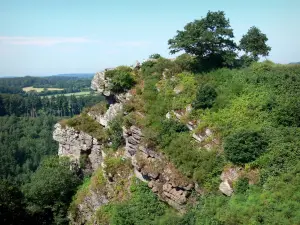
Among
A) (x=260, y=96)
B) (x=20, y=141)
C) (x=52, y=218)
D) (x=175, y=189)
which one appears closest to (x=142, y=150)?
(x=175, y=189)

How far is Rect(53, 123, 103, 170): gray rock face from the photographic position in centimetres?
3594

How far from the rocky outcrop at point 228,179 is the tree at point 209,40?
549 inches

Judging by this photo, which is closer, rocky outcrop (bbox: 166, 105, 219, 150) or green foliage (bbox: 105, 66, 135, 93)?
rocky outcrop (bbox: 166, 105, 219, 150)

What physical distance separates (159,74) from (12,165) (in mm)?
69622

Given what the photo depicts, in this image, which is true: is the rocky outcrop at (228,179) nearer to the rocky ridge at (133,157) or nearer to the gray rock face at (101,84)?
the rocky ridge at (133,157)

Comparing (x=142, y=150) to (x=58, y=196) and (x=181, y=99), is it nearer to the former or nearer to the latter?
(x=181, y=99)

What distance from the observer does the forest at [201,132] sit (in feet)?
63.4

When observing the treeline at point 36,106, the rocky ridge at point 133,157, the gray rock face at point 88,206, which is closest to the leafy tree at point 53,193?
the gray rock face at point 88,206

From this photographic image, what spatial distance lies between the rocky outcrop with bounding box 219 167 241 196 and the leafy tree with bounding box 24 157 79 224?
62.6 feet

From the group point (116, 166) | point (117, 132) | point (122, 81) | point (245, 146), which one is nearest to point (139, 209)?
point (116, 166)

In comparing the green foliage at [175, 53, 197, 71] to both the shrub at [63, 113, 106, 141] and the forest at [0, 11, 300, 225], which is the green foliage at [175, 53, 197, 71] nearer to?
the forest at [0, 11, 300, 225]

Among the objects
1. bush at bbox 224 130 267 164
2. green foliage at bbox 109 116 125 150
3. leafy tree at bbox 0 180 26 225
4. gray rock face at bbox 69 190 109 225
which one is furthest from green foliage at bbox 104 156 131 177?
bush at bbox 224 130 267 164

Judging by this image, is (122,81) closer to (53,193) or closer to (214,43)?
(214,43)

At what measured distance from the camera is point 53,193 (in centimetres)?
3306
